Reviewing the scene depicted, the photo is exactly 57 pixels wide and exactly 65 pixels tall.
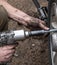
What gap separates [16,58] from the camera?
2.70 metres

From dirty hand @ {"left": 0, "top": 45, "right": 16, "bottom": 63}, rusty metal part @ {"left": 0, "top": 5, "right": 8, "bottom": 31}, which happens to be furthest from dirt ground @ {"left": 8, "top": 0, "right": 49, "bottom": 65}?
dirty hand @ {"left": 0, "top": 45, "right": 16, "bottom": 63}

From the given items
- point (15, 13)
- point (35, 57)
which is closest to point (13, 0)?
point (35, 57)

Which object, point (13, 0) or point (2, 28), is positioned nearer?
point (2, 28)

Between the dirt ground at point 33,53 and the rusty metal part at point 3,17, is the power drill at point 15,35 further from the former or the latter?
the dirt ground at point 33,53

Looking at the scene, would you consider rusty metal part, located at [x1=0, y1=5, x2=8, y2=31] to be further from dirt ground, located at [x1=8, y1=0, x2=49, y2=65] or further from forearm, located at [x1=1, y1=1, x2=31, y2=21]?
dirt ground, located at [x1=8, y1=0, x2=49, y2=65]

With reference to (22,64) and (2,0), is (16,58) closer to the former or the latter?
(22,64)

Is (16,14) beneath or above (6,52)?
above

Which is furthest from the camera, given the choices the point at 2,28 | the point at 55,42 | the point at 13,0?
the point at 13,0

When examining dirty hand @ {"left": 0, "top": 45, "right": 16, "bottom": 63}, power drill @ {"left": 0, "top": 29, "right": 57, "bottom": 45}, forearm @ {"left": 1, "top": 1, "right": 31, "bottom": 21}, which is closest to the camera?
power drill @ {"left": 0, "top": 29, "right": 57, "bottom": 45}

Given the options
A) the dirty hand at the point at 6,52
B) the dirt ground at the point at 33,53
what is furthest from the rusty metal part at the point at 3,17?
the dirt ground at the point at 33,53

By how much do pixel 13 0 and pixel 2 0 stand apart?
4.15 feet

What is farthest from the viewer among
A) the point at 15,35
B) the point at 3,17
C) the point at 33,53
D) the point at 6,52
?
the point at 33,53

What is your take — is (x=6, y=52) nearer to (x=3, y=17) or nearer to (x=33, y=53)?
(x=3, y=17)

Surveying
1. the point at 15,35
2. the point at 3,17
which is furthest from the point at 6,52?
the point at 3,17
